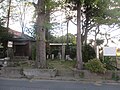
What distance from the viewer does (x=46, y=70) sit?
14.6 m

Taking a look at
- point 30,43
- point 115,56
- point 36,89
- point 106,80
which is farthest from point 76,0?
point 30,43

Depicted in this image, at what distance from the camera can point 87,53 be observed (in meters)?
20.5

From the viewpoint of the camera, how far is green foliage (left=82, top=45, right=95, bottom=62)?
20.5 m

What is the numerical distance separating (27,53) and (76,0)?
15.8 metres

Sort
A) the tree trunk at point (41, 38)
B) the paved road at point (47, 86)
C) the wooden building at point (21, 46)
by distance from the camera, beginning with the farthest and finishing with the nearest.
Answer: the wooden building at point (21, 46), the tree trunk at point (41, 38), the paved road at point (47, 86)

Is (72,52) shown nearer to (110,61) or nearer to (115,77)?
(110,61)

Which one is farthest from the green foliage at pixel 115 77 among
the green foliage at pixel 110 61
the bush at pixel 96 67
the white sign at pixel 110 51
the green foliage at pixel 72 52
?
the green foliage at pixel 72 52

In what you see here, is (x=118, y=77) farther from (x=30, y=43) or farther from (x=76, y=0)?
(x=30, y=43)

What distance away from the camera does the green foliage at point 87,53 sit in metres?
20.5

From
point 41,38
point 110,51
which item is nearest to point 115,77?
point 110,51

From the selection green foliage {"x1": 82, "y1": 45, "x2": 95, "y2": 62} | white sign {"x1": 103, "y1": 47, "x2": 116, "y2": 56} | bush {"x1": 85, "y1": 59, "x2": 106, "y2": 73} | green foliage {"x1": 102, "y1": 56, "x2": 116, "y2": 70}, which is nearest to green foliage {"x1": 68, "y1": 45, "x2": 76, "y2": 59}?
green foliage {"x1": 82, "y1": 45, "x2": 95, "y2": 62}

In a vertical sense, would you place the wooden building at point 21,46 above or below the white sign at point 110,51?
above

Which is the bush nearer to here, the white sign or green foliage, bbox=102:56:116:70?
the white sign

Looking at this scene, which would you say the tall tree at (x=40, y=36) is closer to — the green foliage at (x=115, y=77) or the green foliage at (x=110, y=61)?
the green foliage at (x=115, y=77)
